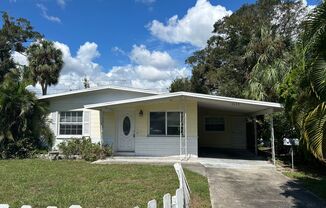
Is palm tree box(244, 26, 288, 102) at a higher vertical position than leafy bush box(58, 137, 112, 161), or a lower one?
higher

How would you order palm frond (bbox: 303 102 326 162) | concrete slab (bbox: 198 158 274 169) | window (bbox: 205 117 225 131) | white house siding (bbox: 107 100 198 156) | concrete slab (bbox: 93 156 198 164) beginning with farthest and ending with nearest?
window (bbox: 205 117 225 131)
white house siding (bbox: 107 100 198 156)
concrete slab (bbox: 93 156 198 164)
concrete slab (bbox: 198 158 274 169)
palm frond (bbox: 303 102 326 162)

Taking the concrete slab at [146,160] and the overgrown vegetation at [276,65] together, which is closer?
the overgrown vegetation at [276,65]

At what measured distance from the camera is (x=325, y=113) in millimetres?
A: 5996

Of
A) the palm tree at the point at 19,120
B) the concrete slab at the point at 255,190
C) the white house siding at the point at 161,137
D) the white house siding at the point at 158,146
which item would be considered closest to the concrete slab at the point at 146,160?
the white house siding at the point at 158,146

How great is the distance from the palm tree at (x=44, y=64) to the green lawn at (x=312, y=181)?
24191 millimetres

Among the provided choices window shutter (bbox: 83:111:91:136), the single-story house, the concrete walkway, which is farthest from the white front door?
the concrete walkway

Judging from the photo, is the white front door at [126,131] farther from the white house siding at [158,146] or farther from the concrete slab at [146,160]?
the concrete slab at [146,160]

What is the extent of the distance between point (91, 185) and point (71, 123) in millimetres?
9164

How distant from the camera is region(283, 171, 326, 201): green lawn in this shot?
912 cm

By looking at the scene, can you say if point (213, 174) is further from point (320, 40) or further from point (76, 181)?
point (320, 40)

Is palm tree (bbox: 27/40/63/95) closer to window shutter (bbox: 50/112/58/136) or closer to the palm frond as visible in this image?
window shutter (bbox: 50/112/58/136)

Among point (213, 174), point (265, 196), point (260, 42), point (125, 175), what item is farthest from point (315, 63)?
point (260, 42)

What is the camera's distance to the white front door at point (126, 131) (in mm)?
16797

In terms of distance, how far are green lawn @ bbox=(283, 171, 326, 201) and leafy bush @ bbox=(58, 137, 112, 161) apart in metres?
8.12
